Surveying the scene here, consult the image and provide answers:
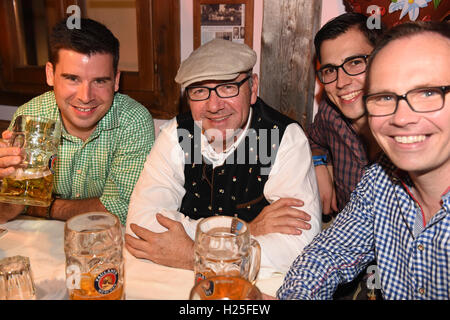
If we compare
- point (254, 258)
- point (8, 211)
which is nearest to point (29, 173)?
point (8, 211)

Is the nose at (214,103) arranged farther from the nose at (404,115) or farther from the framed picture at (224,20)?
the framed picture at (224,20)

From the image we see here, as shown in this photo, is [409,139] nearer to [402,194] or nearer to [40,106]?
[402,194]

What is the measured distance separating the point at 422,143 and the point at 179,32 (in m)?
2.23

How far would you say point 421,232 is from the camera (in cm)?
110

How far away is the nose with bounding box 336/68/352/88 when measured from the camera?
1896mm

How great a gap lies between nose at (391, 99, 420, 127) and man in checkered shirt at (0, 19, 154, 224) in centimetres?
130

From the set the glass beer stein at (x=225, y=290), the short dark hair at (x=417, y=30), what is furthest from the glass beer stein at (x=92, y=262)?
the short dark hair at (x=417, y=30)

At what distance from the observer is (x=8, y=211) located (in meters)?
1.49

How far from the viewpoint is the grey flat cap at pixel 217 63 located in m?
1.63

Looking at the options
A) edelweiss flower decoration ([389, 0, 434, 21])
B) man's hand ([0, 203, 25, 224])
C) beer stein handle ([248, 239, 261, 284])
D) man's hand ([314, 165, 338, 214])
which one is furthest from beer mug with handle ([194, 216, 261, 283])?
edelweiss flower decoration ([389, 0, 434, 21])

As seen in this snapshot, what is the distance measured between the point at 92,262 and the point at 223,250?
34 centimetres
